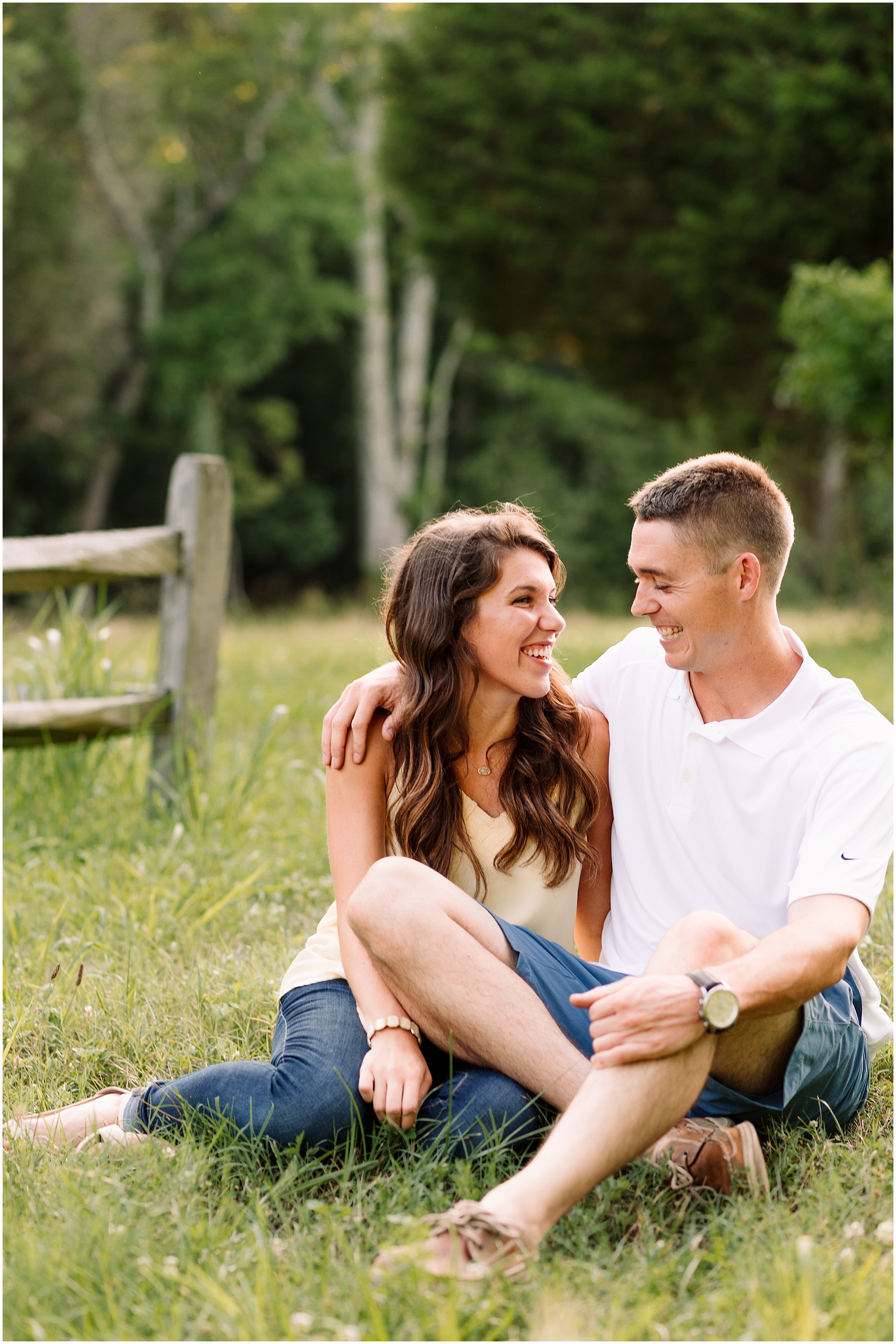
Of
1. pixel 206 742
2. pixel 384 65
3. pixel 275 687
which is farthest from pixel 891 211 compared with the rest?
pixel 206 742

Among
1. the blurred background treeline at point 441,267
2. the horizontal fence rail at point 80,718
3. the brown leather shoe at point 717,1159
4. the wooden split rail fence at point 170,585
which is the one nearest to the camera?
the brown leather shoe at point 717,1159

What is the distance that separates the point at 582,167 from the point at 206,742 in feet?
34.0

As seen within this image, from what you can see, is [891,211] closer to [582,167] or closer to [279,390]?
[582,167]

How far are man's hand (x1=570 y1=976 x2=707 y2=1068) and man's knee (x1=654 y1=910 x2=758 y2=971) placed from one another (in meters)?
0.12

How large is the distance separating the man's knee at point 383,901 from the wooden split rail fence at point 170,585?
2.22m

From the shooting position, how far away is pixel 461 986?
2.29 m

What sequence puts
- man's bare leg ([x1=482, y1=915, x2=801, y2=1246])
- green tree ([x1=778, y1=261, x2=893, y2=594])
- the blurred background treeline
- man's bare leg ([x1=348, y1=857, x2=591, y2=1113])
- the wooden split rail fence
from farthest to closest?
the blurred background treeline → green tree ([x1=778, y1=261, x2=893, y2=594]) → the wooden split rail fence → man's bare leg ([x1=348, y1=857, x2=591, y2=1113]) → man's bare leg ([x1=482, y1=915, x2=801, y2=1246])

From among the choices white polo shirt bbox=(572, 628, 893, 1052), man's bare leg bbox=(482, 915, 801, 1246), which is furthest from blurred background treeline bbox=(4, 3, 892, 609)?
man's bare leg bbox=(482, 915, 801, 1246)

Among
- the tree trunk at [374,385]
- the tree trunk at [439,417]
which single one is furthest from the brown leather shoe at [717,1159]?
the tree trunk at [439,417]

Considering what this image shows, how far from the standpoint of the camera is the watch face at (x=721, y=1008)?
2014mm

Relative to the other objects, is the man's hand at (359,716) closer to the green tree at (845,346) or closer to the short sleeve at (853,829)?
the short sleeve at (853,829)

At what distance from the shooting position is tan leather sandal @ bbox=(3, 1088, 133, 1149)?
2.40m

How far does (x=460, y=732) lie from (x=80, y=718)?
2.05 metres

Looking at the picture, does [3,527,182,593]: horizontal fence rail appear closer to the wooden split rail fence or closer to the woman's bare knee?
the wooden split rail fence
